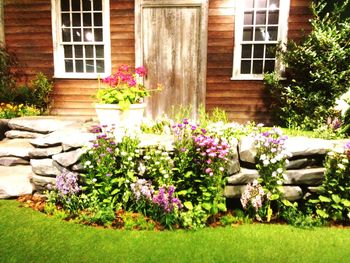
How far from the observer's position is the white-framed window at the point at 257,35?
19.3 ft

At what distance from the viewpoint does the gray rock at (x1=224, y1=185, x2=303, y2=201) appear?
10.9ft

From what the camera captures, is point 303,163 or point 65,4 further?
point 65,4

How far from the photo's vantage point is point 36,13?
637cm

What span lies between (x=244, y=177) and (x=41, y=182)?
8.21ft

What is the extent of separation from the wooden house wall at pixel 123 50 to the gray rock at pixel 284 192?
3143 mm

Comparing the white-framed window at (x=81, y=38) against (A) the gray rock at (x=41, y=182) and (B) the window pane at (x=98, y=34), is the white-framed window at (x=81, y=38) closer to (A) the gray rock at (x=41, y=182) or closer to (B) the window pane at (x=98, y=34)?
(B) the window pane at (x=98, y=34)

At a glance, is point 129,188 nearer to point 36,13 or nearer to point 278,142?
point 278,142

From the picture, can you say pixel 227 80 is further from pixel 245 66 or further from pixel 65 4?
pixel 65 4

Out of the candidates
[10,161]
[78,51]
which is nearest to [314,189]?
[10,161]

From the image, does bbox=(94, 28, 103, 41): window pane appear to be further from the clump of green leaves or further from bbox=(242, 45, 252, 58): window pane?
the clump of green leaves

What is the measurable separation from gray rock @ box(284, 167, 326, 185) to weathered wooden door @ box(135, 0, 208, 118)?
3288 millimetres

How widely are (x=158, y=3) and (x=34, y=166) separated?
4160mm

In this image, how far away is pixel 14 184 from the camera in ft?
12.1

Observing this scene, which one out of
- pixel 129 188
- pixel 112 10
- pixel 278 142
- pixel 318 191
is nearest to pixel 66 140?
pixel 129 188
